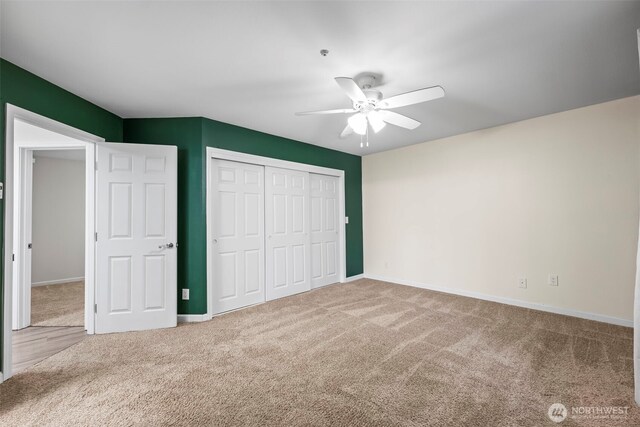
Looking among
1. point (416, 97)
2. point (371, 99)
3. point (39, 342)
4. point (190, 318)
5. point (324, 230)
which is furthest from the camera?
point (324, 230)

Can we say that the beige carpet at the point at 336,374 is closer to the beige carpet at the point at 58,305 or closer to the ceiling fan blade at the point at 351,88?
the beige carpet at the point at 58,305

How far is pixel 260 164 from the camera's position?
3855 millimetres

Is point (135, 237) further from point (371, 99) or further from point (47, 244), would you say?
point (47, 244)

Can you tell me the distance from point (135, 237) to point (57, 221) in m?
3.52

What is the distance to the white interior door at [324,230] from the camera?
15.3ft

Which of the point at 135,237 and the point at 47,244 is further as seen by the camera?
the point at 47,244

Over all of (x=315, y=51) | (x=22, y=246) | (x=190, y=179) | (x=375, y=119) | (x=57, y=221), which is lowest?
(x=22, y=246)

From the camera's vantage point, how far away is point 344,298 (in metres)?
4.01

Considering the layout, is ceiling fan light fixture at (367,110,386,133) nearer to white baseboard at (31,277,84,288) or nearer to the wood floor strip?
the wood floor strip

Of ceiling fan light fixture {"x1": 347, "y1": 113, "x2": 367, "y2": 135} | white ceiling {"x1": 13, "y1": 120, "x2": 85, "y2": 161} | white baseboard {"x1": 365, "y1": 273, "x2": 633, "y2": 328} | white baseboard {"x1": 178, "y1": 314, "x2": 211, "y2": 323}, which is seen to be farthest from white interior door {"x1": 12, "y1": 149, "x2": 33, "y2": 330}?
white baseboard {"x1": 365, "y1": 273, "x2": 633, "y2": 328}

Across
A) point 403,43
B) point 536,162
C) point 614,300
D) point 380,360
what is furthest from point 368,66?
point 614,300

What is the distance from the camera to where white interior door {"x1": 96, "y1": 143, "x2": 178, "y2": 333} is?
2.91 metres

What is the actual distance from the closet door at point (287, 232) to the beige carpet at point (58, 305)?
2.32 meters

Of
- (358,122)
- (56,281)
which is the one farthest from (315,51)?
(56,281)
